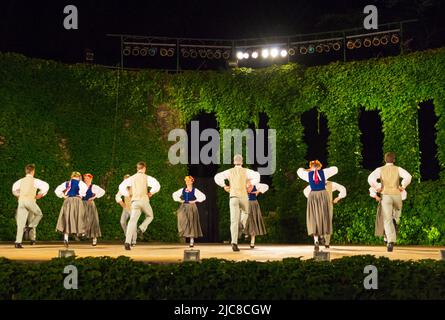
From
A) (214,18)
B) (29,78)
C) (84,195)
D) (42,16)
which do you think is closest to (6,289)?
(84,195)

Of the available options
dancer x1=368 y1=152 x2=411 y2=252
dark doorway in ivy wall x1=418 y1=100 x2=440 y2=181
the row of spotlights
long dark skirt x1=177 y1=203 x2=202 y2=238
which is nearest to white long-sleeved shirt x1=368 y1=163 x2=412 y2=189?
dancer x1=368 y1=152 x2=411 y2=252

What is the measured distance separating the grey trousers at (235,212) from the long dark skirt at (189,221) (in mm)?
2413

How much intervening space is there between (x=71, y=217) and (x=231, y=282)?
23.9 feet

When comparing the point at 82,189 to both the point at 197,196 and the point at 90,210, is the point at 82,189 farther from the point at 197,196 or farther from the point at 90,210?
the point at 197,196

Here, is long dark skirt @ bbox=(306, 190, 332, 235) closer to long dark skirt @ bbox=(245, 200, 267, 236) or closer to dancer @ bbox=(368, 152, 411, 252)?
dancer @ bbox=(368, 152, 411, 252)

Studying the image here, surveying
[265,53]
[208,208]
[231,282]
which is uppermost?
[265,53]

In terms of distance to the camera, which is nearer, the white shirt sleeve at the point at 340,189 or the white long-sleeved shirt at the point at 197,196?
the white shirt sleeve at the point at 340,189

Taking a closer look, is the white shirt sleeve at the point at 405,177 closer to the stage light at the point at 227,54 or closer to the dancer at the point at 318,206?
the dancer at the point at 318,206

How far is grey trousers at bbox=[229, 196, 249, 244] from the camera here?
12672mm

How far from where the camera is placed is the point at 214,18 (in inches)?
1013

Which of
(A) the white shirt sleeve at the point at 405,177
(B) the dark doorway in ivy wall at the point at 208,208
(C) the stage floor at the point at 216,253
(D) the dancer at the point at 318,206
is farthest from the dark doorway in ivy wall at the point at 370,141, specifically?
(A) the white shirt sleeve at the point at 405,177

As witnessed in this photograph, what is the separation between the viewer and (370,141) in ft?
78.0

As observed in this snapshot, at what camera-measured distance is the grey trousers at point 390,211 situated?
12156mm

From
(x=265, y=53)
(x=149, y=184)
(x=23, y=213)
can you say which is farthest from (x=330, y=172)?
(x=265, y=53)
